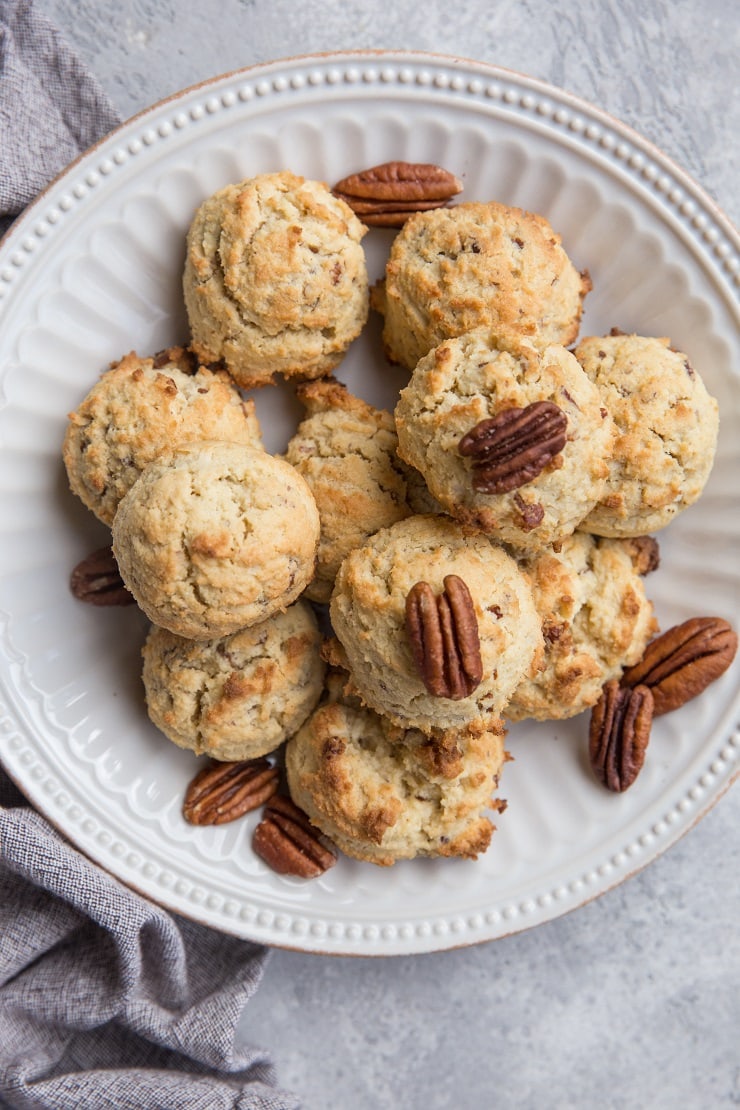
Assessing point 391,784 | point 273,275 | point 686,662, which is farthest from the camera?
point 686,662

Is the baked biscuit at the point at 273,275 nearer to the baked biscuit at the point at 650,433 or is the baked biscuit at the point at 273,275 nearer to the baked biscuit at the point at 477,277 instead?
the baked biscuit at the point at 477,277

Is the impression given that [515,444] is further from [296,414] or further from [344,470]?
[296,414]

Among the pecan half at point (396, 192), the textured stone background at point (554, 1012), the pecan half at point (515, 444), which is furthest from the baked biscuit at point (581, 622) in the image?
the pecan half at point (396, 192)

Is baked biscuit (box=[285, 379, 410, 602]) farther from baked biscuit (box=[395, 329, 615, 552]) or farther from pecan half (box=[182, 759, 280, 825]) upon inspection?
pecan half (box=[182, 759, 280, 825])

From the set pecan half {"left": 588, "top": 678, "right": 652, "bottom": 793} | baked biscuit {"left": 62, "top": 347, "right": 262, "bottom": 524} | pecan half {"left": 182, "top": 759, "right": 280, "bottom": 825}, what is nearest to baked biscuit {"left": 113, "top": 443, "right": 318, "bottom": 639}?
baked biscuit {"left": 62, "top": 347, "right": 262, "bottom": 524}

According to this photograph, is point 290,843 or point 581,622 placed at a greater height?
point 581,622

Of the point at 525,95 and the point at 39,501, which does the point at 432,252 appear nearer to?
the point at 525,95

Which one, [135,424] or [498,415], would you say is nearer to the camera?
[498,415]

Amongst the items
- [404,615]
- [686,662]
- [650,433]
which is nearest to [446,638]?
[404,615]
